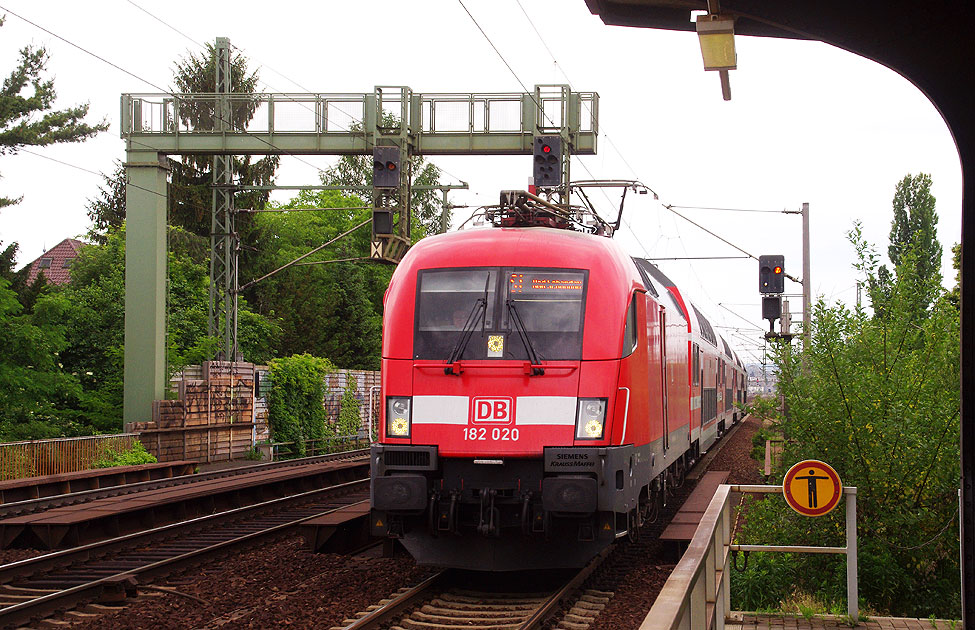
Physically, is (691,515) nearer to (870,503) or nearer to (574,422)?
(870,503)

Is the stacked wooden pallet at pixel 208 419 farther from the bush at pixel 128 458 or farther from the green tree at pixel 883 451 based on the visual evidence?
the green tree at pixel 883 451

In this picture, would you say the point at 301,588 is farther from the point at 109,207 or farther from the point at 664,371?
the point at 109,207

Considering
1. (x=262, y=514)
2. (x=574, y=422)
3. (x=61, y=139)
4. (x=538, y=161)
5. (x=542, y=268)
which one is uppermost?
(x=61, y=139)

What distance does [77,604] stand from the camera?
9.16m

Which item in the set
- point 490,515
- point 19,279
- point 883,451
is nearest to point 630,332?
point 490,515

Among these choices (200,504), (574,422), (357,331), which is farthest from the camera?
(357,331)

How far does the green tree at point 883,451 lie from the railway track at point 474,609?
179cm

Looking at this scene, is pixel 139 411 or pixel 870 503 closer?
pixel 870 503

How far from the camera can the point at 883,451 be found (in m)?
10.2

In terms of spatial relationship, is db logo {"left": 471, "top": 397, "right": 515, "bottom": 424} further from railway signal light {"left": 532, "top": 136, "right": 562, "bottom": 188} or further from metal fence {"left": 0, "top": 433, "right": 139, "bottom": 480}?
metal fence {"left": 0, "top": 433, "right": 139, "bottom": 480}

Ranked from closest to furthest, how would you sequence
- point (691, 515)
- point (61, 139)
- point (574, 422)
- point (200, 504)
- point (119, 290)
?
point (574, 422)
point (691, 515)
point (200, 504)
point (61, 139)
point (119, 290)

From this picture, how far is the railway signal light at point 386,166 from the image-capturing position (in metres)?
19.5

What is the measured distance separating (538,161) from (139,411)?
1097cm

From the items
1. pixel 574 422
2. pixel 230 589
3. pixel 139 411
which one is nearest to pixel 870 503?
pixel 574 422
